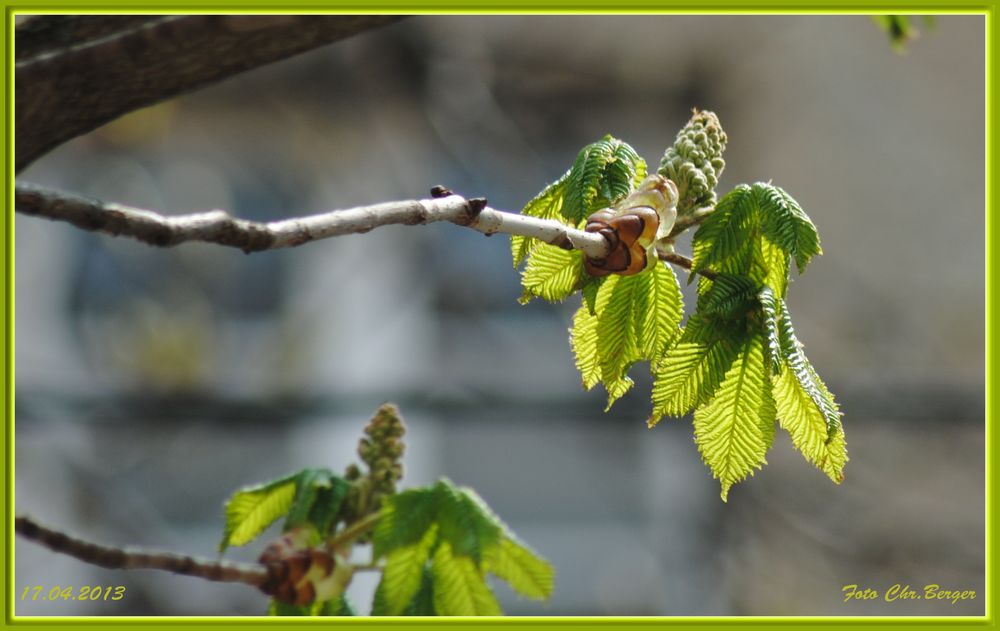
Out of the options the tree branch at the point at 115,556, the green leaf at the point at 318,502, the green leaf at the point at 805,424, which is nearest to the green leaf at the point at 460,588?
the green leaf at the point at 318,502

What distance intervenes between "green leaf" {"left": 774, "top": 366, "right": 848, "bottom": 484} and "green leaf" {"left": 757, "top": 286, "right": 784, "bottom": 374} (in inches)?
1.1

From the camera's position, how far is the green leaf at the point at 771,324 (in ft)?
2.14

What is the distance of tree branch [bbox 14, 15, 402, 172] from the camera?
70cm

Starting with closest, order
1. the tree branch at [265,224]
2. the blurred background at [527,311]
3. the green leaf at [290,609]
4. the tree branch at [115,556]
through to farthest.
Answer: the tree branch at [265,224], the tree branch at [115,556], the green leaf at [290,609], the blurred background at [527,311]

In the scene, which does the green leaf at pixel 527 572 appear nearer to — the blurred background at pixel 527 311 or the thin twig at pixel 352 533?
the thin twig at pixel 352 533

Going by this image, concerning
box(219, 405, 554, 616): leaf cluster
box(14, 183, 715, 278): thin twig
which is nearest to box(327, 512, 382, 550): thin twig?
box(219, 405, 554, 616): leaf cluster

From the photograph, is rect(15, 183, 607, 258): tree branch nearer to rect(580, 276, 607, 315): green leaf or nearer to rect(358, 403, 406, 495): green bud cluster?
rect(580, 276, 607, 315): green leaf

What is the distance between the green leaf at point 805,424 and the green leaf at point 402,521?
36cm

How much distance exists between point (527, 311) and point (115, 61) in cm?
355

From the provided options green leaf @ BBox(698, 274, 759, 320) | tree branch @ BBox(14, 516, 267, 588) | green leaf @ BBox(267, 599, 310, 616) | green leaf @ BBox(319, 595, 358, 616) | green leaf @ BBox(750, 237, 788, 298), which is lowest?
tree branch @ BBox(14, 516, 267, 588)

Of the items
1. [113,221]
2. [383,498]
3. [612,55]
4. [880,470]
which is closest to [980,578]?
[880,470]

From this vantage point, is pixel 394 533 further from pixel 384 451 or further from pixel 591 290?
pixel 591 290
